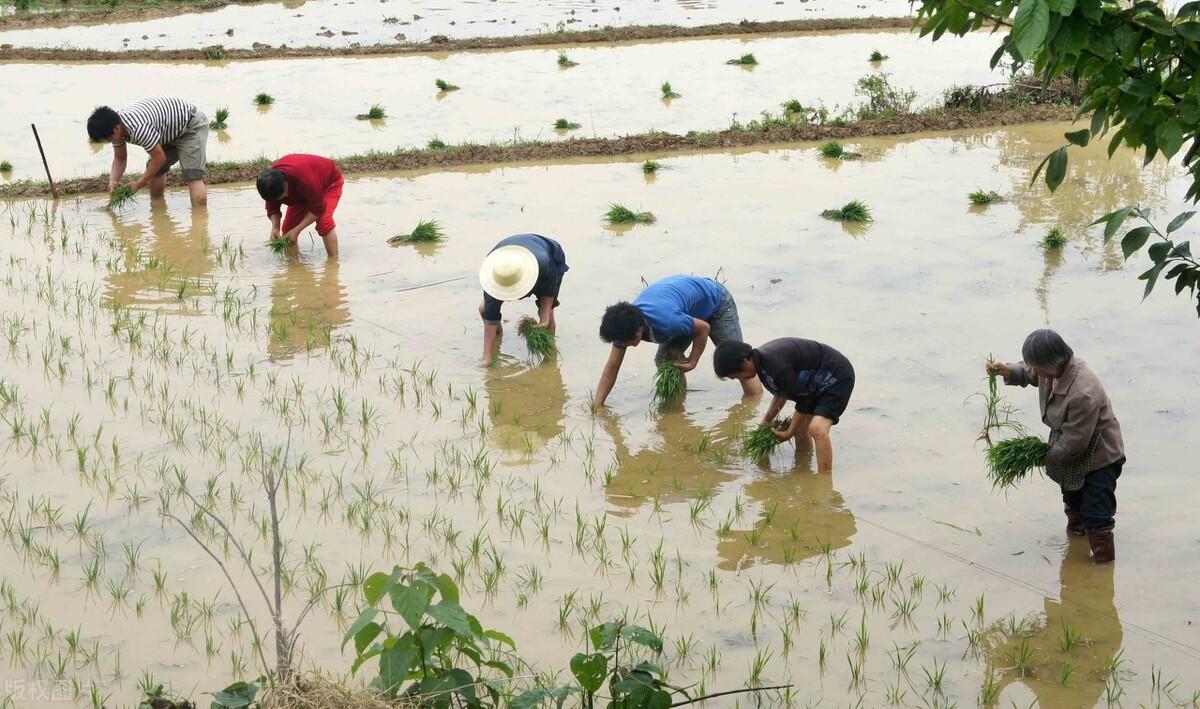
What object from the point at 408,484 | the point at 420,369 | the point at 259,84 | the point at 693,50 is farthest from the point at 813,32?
the point at 408,484

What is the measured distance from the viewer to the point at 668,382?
6234 millimetres

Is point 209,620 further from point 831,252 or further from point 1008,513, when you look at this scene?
point 831,252

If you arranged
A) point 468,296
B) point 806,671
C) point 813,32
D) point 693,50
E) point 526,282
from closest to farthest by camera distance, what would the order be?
point 806,671, point 526,282, point 468,296, point 693,50, point 813,32

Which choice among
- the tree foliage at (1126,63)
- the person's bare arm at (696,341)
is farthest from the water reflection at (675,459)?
the tree foliage at (1126,63)

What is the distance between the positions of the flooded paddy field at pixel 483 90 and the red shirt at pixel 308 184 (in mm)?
3579

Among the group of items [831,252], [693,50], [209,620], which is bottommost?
[209,620]

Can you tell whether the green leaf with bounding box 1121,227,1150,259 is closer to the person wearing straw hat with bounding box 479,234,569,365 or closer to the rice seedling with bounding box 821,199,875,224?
the person wearing straw hat with bounding box 479,234,569,365

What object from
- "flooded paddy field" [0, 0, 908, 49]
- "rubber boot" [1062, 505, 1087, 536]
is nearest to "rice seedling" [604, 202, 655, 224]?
"rubber boot" [1062, 505, 1087, 536]

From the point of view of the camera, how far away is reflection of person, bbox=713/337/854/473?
17.4 feet

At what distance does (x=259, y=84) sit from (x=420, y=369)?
10325mm

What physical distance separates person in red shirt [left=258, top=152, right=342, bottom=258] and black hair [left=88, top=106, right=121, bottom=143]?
1.52 metres

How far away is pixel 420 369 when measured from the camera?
6840 millimetres

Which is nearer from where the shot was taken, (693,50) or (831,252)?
(831,252)

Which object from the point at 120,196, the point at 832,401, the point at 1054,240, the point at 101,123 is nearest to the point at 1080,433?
the point at 832,401
